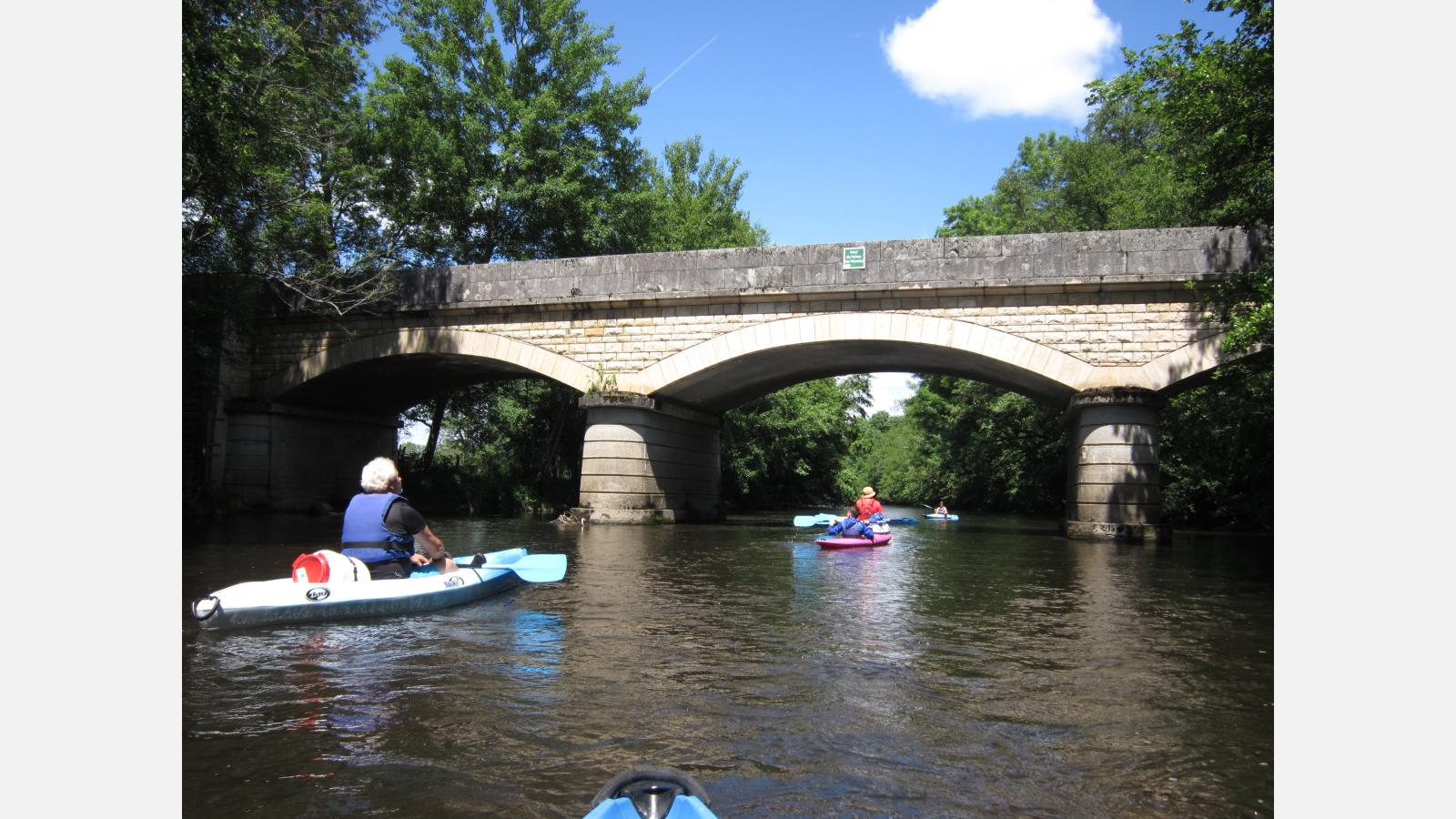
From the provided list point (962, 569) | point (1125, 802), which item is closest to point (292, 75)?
point (962, 569)

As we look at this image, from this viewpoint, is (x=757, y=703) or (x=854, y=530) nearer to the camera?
(x=757, y=703)

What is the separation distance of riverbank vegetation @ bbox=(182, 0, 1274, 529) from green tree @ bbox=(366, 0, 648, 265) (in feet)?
0.20

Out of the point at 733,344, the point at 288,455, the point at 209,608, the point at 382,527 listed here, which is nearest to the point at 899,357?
the point at 733,344

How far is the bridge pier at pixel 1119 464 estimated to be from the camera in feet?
48.0

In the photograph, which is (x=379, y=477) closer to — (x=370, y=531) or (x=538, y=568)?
(x=370, y=531)

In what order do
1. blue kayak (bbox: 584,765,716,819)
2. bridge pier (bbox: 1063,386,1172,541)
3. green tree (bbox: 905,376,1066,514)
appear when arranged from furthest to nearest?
green tree (bbox: 905,376,1066,514) → bridge pier (bbox: 1063,386,1172,541) → blue kayak (bbox: 584,765,716,819)

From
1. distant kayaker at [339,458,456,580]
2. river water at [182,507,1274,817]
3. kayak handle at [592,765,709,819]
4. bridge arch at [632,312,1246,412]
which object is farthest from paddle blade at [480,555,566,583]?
bridge arch at [632,312,1246,412]

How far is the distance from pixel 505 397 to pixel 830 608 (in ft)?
67.3

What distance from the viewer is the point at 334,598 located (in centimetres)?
665

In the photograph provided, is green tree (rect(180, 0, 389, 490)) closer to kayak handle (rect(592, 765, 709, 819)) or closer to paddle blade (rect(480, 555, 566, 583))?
paddle blade (rect(480, 555, 566, 583))

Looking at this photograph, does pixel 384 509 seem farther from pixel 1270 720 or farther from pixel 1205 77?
pixel 1205 77

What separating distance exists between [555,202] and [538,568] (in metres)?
17.1

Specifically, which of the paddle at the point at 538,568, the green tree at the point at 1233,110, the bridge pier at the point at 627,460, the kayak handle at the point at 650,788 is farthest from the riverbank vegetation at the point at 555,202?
the kayak handle at the point at 650,788

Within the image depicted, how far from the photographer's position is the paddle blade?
859 cm
